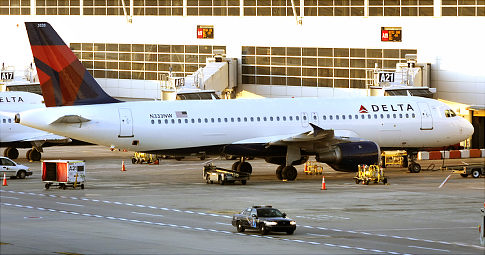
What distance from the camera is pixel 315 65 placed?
9162 centimetres

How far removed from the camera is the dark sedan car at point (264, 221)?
43.5 m

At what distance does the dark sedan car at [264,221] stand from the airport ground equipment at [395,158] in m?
33.1

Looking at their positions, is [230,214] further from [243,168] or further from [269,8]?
[269,8]

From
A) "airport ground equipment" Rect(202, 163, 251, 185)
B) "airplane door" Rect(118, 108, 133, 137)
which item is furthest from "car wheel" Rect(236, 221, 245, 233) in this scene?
"airplane door" Rect(118, 108, 133, 137)

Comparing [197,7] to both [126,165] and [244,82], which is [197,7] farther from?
[126,165]

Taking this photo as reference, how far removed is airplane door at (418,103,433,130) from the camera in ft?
229

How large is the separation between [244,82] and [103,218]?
49481 millimetres

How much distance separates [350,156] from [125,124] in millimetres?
12464

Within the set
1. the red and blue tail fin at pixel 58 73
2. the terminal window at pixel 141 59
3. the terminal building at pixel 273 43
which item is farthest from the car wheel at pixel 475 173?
the terminal window at pixel 141 59

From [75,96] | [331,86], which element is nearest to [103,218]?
[75,96]

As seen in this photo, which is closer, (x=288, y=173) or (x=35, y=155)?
(x=288, y=173)

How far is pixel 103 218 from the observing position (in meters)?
47.8

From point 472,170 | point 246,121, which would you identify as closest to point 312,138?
point 246,121

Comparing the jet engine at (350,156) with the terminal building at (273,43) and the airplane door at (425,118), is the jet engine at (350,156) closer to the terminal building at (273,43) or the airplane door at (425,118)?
the airplane door at (425,118)
